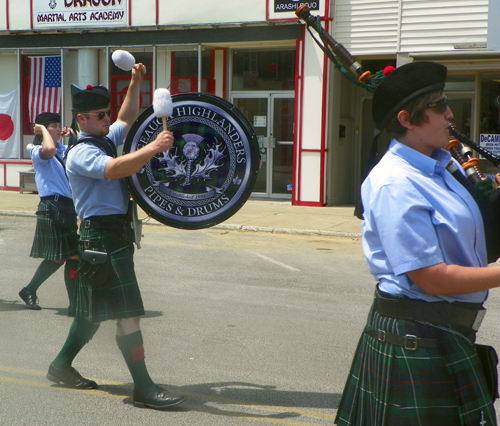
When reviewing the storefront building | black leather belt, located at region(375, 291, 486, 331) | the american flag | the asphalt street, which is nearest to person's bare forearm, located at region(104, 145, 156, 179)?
the asphalt street

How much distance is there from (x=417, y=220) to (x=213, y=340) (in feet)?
11.6

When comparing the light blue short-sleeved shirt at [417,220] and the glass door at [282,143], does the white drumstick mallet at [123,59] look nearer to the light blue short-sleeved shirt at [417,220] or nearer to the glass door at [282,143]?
the light blue short-sleeved shirt at [417,220]

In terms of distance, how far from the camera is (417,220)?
2057 mm

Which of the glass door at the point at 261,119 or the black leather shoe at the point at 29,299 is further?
the glass door at the point at 261,119

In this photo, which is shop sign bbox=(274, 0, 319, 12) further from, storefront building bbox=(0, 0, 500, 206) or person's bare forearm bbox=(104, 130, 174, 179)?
person's bare forearm bbox=(104, 130, 174, 179)

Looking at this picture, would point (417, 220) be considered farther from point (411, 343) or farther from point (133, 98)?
point (133, 98)

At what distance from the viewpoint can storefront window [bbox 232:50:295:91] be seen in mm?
15500

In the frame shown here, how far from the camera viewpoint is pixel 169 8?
15.6m

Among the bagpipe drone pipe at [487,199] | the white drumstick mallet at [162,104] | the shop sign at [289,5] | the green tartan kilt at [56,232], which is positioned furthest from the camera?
the shop sign at [289,5]

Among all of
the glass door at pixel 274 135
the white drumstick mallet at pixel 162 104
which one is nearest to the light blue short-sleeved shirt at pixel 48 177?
the white drumstick mallet at pixel 162 104

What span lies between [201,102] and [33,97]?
1452 cm

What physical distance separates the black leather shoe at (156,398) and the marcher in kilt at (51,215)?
238 centimetres

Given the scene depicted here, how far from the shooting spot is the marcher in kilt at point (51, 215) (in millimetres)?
6234

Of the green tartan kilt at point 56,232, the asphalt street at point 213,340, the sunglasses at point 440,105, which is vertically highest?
the sunglasses at point 440,105
